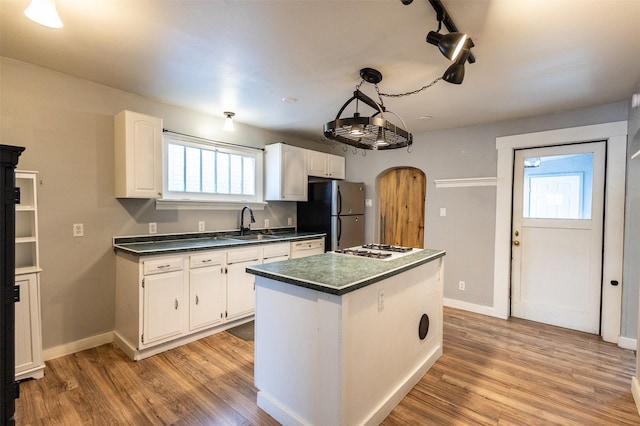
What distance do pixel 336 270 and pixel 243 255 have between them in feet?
5.56

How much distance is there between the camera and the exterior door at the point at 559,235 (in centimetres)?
326

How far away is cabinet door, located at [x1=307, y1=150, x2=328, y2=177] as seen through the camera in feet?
14.9

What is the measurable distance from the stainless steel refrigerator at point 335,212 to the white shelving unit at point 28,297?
10.1 ft

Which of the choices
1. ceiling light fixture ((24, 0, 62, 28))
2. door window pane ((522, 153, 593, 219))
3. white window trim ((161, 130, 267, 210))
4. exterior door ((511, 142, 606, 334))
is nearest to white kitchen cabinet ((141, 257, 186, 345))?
white window trim ((161, 130, 267, 210))

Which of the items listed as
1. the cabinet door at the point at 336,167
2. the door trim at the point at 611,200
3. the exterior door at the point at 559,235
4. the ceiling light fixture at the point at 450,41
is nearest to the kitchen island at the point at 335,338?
the ceiling light fixture at the point at 450,41

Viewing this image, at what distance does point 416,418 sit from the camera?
1.92 m

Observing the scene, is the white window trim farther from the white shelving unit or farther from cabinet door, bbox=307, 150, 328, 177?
the white shelving unit

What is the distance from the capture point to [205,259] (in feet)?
9.78

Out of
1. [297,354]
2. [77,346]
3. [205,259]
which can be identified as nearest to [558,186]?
[297,354]

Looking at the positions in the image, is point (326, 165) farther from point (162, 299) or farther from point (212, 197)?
point (162, 299)

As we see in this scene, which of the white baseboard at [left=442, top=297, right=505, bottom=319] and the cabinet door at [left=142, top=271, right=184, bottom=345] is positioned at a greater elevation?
the cabinet door at [left=142, top=271, right=184, bottom=345]

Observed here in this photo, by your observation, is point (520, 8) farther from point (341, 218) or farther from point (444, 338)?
point (341, 218)

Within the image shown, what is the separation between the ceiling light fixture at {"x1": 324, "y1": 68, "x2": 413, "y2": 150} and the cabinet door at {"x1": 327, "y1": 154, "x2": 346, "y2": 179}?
2345 millimetres

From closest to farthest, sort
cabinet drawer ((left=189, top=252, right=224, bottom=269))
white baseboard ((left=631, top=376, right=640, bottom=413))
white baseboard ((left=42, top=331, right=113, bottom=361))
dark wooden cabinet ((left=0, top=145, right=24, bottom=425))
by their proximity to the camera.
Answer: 1. dark wooden cabinet ((left=0, top=145, right=24, bottom=425))
2. white baseboard ((left=631, top=376, right=640, bottom=413))
3. white baseboard ((left=42, top=331, right=113, bottom=361))
4. cabinet drawer ((left=189, top=252, right=224, bottom=269))
